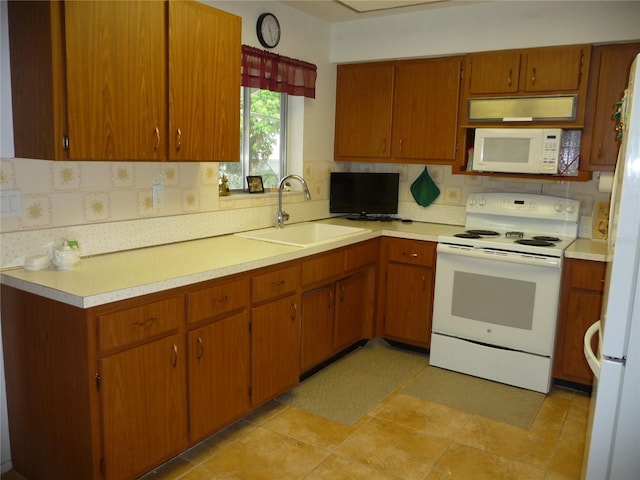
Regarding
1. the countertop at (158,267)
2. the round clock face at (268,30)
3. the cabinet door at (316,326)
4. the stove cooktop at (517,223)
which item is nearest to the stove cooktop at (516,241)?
the stove cooktop at (517,223)

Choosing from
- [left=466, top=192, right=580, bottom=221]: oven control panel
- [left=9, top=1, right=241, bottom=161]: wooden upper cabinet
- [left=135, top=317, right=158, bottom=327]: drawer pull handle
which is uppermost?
[left=9, top=1, right=241, bottom=161]: wooden upper cabinet

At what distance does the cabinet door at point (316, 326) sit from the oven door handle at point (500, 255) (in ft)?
2.69

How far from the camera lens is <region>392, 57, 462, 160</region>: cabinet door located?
3793 mm

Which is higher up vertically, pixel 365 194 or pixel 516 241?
pixel 365 194

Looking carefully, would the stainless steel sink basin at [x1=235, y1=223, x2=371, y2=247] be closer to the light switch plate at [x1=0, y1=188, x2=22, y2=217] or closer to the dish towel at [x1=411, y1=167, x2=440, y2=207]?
the dish towel at [x1=411, y1=167, x2=440, y2=207]

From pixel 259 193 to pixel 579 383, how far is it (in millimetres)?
2382

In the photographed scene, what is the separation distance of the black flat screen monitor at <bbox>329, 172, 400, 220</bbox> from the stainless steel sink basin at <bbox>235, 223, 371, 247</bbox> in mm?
443

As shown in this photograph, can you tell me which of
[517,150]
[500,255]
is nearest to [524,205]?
[517,150]

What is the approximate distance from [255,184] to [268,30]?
3.32ft

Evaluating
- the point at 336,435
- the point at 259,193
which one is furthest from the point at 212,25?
the point at 336,435

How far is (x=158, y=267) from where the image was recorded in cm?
233

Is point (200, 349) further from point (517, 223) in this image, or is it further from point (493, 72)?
point (493, 72)

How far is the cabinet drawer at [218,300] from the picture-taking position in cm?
227

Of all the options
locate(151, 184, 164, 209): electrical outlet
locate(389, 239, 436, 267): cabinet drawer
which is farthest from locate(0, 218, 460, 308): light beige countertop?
locate(389, 239, 436, 267): cabinet drawer
